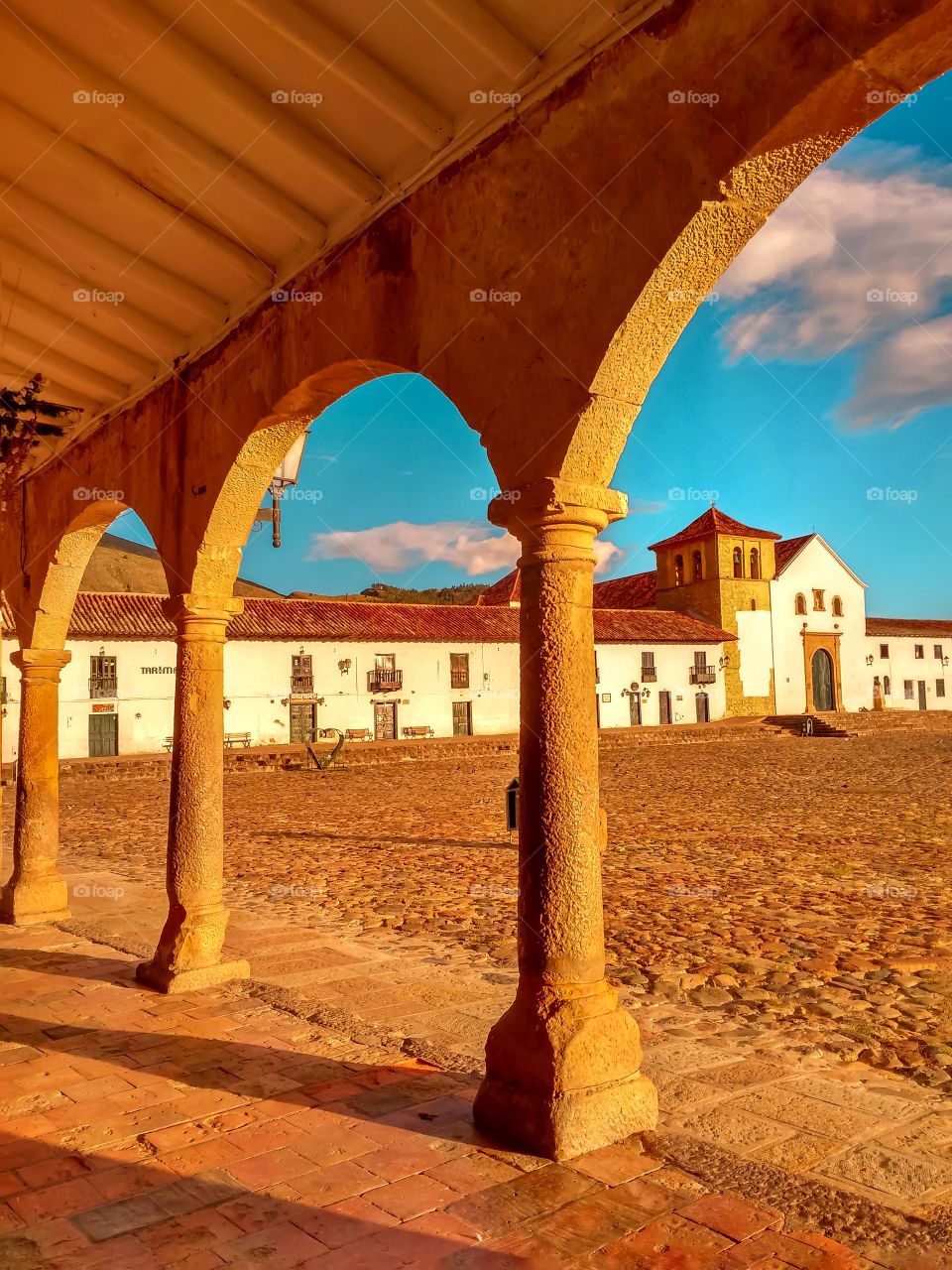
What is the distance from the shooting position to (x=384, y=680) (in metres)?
29.6

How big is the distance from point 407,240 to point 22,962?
441cm

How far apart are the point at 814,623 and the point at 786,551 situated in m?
3.36

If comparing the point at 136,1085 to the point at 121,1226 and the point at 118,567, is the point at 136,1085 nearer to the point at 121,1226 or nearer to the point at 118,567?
the point at 121,1226

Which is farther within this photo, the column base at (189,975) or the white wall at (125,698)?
the white wall at (125,698)

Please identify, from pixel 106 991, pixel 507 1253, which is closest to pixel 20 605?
pixel 106 991

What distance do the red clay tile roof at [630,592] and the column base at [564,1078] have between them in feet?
131

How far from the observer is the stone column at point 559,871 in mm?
2873

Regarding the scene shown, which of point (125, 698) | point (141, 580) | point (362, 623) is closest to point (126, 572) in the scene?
point (141, 580)

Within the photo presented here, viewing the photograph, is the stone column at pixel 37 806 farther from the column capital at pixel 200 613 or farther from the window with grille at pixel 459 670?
the window with grille at pixel 459 670

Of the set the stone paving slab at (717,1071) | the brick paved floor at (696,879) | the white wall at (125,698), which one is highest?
the white wall at (125,698)

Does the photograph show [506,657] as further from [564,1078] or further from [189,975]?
[564,1078]

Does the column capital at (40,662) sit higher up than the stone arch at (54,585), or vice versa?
the stone arch at (54,585)

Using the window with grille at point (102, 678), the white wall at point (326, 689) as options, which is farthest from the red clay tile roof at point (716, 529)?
the window with grille at point (102, 678)

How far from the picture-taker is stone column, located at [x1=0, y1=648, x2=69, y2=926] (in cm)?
644
